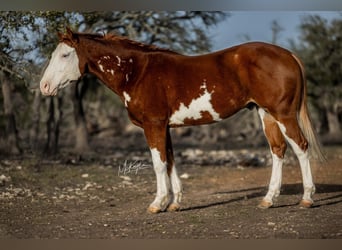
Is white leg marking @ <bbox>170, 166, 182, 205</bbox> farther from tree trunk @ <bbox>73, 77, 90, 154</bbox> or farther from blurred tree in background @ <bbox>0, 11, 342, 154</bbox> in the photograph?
tree trunk @ <bbox>73, 77, 90, 154</bbox>

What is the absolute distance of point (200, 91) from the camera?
4.12 meters

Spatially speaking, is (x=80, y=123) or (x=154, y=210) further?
(x=80, y=123)

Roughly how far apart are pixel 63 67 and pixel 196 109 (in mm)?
1066

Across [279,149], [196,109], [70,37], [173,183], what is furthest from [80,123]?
[279,149]

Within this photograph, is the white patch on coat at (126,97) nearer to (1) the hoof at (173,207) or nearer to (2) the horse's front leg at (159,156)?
(2) the horse's front leg at (159,156)

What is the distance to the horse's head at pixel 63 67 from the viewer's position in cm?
425

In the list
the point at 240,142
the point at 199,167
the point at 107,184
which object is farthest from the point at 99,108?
the point at 107,184

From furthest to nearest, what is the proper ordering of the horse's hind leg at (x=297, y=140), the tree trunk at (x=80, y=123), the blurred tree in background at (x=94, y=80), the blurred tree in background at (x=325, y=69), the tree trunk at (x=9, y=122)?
the tree trunk at (x=80, y=123) < the blurred tree in background at (x=325, y=69) < the tree trunk at (x=9, y=122) < the blurred tree in background at (x=94, y=80) < the horse's hind leg at (x=297, y=140)

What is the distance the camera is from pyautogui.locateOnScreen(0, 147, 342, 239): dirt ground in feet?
12.7

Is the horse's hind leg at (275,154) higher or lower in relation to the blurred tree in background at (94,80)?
lower

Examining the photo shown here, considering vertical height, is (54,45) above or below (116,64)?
above

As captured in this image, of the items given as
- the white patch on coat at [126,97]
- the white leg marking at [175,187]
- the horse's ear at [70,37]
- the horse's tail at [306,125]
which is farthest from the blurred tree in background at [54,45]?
the horse's tail at [306,125]

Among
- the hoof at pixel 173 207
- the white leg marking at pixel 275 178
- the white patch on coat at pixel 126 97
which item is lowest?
the hoof at pixel 173 207

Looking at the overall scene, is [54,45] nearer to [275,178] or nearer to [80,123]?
[275,178]
